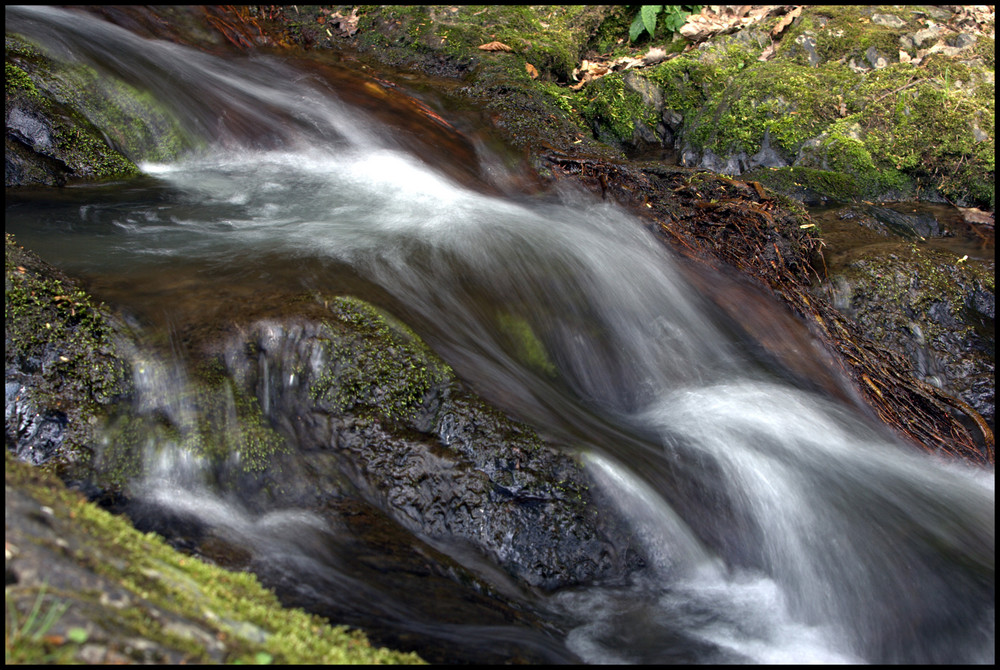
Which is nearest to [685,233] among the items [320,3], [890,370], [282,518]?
[890,370]

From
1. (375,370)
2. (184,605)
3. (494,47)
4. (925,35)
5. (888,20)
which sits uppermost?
(888,20)

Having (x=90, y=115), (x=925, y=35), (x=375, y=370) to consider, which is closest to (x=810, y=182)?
(x=925, y=35)

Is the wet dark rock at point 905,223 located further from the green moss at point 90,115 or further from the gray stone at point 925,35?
the green moss at point 90,115

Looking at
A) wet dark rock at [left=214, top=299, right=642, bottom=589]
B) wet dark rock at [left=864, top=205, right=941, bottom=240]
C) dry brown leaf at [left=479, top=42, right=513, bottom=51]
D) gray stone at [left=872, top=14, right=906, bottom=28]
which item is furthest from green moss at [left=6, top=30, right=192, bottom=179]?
gray stone at [left=872, top=14, right=906, bottom=28]

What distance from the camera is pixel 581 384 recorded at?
187 inches

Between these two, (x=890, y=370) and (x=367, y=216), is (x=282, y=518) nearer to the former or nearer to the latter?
(x=367, y=216)

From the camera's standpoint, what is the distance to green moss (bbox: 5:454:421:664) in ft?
5.90

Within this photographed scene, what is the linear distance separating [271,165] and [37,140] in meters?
1.98

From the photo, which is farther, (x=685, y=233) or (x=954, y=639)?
(x=685, y=233)

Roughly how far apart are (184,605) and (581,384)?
10.4 ft

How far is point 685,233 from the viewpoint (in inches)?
249

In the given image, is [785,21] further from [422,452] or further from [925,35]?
[422,452]

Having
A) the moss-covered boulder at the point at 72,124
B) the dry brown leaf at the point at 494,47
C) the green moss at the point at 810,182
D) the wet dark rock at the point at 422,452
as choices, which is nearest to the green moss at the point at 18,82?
the moss-covered boulder at the point at 72,124

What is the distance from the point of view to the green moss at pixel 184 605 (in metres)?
1.80
